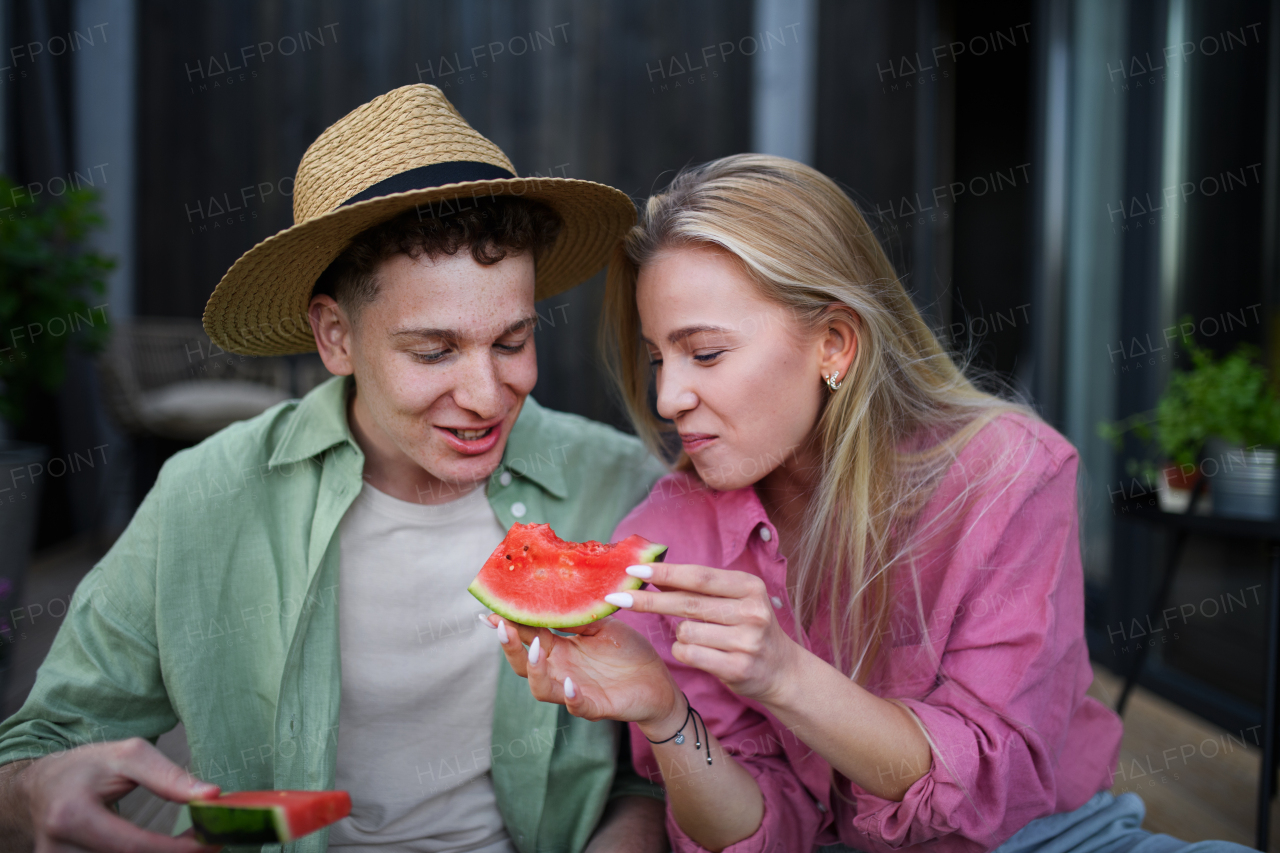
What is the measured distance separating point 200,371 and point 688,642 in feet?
19.1

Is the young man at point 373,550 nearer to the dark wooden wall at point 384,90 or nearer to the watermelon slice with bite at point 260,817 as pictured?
the watermelon slice with bite at point 260,817

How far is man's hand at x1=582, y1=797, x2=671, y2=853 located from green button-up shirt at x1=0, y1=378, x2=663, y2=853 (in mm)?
33

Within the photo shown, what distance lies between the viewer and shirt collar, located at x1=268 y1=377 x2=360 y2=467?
6.74ft

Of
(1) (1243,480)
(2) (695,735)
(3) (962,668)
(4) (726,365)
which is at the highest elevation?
(4) (726,365)

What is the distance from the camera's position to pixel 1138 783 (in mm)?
3367

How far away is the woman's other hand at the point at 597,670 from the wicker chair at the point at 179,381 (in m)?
3.91

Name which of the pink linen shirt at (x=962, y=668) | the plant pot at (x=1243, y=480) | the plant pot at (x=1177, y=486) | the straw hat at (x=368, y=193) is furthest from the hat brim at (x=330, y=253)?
the plant pot at (x=1177, y=486)

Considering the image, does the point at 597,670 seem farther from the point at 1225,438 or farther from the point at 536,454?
the point at 1225,438

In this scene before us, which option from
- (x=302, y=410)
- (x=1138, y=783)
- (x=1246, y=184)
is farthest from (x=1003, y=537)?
(x=1246, y=184)

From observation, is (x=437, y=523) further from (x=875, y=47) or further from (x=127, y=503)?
(x=875, y=47)

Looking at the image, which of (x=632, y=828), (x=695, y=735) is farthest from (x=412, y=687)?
(x=695, y=735)

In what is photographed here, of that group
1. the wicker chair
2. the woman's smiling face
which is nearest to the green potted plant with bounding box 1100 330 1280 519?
the woman's smiling face

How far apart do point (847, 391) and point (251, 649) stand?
4.74ft

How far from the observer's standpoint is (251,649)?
6.43ft
